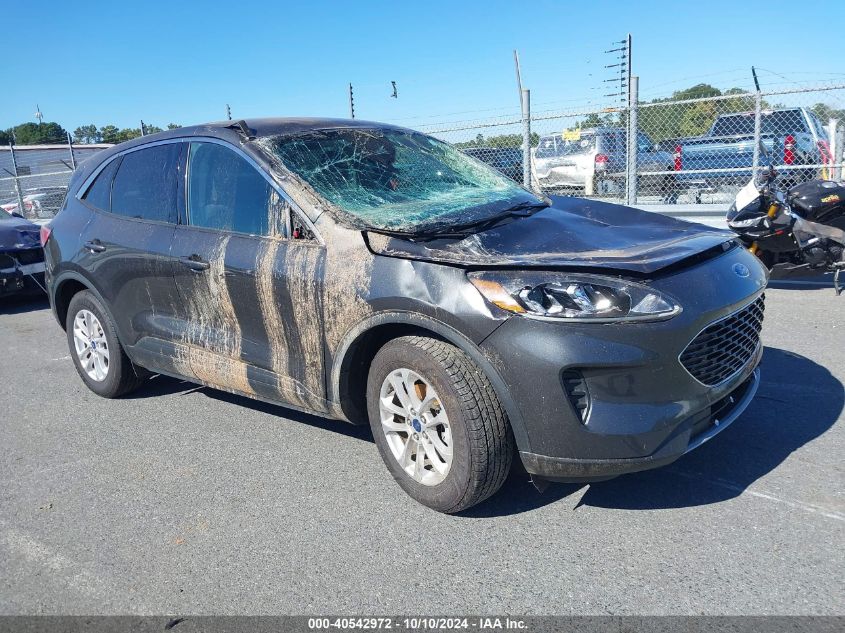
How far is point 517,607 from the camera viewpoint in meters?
2.61

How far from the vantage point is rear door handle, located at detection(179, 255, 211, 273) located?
4000 millimetres

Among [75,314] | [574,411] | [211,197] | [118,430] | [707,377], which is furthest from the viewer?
[75,314]

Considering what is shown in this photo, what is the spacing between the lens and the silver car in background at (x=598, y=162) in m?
10.9

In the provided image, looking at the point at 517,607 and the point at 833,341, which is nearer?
the point at 517,607

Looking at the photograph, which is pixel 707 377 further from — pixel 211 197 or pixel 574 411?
pixel 211 197

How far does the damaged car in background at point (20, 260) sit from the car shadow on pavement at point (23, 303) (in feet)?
0.96

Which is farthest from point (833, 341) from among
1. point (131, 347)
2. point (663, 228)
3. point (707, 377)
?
point (131, 347)

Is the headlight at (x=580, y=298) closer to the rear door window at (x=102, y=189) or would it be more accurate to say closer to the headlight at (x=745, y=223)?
the rear door window at (x=102, y=189)

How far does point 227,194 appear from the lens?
4020 millimetres

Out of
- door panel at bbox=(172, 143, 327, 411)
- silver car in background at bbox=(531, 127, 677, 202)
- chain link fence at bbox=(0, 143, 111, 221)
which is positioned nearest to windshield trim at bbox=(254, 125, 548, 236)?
door panel at bbox=(172, 143, 327, 411)

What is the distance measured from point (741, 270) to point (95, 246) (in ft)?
12.9

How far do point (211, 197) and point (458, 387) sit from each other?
2.01 m

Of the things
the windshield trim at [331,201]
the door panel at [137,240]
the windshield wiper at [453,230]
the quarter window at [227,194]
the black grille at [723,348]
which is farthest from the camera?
the door panel at [137,240]

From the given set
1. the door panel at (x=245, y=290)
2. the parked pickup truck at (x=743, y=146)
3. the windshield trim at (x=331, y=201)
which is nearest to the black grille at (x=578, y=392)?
the windshield trim at (x=331, y=201)
